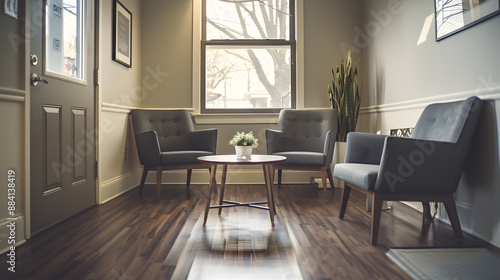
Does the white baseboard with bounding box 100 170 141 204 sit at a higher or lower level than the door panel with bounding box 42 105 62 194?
lower

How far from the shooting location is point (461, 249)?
173cm

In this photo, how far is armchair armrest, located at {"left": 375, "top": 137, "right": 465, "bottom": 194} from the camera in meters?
1.78

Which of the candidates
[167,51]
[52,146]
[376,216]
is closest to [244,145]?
[376,216]

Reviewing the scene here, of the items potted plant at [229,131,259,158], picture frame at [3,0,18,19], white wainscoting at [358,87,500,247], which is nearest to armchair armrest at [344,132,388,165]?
white wainscoting at [358,87,500,247]

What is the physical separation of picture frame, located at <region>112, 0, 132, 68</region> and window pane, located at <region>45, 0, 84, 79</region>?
610 millimetres

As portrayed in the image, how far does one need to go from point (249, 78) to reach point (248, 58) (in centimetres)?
26

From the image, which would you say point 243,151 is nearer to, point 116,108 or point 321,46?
point 116,108

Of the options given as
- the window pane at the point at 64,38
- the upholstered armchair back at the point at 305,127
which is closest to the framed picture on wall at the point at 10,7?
the window pane at the point at 64,38

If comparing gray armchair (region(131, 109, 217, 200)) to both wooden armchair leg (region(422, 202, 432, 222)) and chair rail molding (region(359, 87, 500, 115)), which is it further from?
wooden armchair leg (region(422, 202, 432, 222))

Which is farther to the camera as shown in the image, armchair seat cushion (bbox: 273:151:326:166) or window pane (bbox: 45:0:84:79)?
armchair seat cushion (bbox: 273:151:326:166)

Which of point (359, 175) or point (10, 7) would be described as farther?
point (359, 175)

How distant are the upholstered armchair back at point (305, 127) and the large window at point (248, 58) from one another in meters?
0.46

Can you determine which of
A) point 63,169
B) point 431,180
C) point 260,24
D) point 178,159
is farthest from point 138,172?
point 431,180

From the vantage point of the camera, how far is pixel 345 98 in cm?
355
